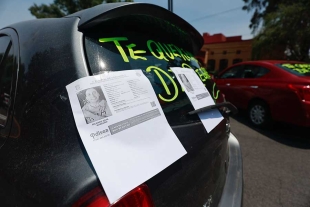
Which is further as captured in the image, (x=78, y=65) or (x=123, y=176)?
(x=78, y=65)

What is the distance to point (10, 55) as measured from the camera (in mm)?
1127

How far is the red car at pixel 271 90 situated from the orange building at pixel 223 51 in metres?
19.2

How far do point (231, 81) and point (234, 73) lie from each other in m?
0.32

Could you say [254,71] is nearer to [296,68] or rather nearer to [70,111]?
[296,68]

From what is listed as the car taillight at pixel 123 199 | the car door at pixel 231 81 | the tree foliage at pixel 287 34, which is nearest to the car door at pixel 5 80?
the car taillight at pixel 123 199

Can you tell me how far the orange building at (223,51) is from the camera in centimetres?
2469

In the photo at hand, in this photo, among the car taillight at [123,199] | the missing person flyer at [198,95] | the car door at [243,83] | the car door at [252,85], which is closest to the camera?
the car taillight at [123,199]

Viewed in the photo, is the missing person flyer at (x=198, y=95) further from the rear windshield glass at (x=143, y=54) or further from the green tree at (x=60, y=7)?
the green tree at (x=60, y=7)

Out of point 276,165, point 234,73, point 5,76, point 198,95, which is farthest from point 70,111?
point 234,73

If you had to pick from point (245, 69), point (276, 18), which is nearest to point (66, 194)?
point (245, 69)

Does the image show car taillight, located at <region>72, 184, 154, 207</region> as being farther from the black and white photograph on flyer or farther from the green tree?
the green tree

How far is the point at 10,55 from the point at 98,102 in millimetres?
717

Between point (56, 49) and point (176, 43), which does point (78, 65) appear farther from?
point (176, 43)

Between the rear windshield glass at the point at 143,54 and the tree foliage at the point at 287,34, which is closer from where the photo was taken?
the rear windshield glass at the point at 143,54
